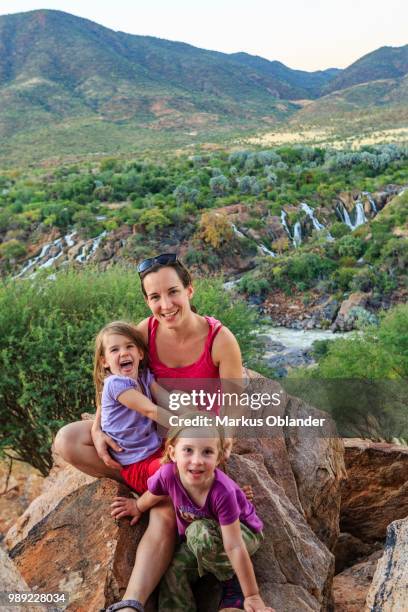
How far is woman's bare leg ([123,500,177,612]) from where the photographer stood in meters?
2.44

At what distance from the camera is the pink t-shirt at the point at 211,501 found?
8.02 feet

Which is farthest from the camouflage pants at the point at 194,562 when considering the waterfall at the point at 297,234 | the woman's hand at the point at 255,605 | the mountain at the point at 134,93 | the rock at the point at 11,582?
the mountain at the point at 134,93

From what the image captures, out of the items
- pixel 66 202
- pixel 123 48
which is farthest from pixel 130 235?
pixel 123 48

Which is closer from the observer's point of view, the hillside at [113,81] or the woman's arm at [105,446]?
the woman's arm at [105,446]

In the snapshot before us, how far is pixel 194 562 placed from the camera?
8.38ft

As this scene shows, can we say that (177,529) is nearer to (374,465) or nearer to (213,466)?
(213,466)

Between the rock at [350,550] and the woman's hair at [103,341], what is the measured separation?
2432 millimetres

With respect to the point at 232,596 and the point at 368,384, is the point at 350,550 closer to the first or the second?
the point at 232,596

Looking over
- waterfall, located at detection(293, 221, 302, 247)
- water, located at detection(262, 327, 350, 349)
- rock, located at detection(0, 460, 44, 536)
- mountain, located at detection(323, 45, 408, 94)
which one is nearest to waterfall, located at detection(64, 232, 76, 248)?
waterfall, located at detection(293, 221, 302, 247)

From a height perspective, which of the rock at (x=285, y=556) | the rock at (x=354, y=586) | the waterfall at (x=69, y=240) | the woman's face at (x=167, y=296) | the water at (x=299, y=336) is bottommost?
the water at (x=299, y=336)

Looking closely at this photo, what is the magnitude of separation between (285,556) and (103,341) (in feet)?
4.16

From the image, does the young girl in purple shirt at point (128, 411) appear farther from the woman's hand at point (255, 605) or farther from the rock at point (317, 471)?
the rock at point (317, 471)

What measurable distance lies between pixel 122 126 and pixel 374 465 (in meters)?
90.7

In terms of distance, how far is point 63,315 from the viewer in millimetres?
6617
